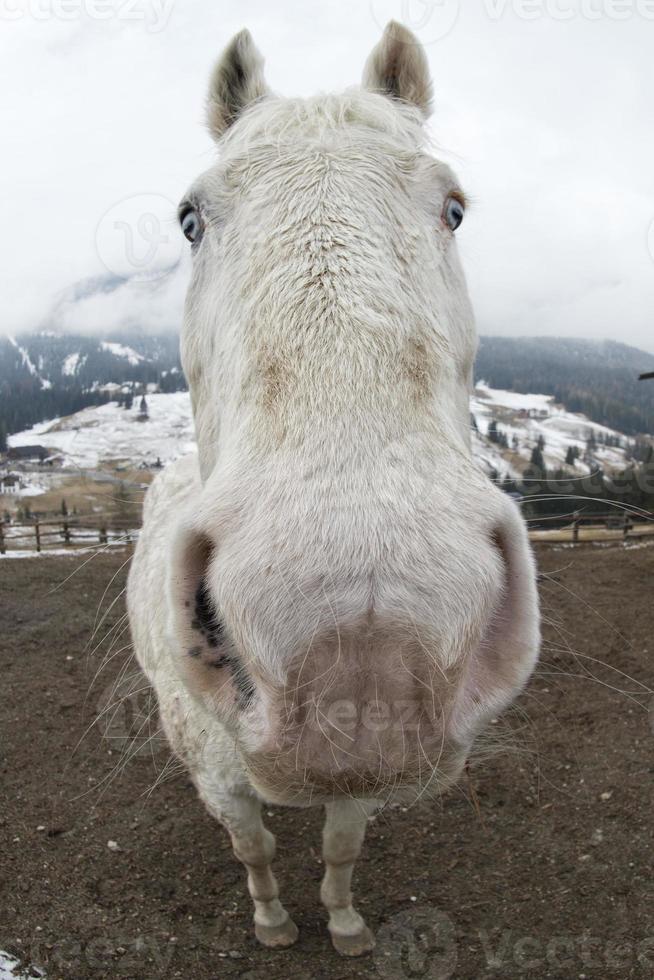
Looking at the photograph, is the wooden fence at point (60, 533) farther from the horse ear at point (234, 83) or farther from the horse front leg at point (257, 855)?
the horse ear at point (234, 83)

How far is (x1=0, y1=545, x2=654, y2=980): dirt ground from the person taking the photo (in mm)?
4191

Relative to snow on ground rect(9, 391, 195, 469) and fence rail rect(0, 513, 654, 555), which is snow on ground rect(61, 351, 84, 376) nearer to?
snow on ground rect(9, 391, 195, 469)

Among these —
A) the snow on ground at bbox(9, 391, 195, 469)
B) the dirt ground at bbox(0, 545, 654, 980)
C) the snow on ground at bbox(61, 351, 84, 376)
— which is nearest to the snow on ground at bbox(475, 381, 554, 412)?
Answer: the snow on ground at bbox(9, 391, 195, 469)

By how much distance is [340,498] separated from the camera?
4.54 ft

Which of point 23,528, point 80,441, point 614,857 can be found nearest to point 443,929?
point 614,857

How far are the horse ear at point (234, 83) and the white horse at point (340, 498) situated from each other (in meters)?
0.74

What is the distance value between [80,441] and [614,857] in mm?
37634

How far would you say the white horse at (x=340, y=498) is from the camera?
137 centimetres

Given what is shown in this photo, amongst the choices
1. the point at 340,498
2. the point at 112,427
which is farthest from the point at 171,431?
Answer: the point at 340,498

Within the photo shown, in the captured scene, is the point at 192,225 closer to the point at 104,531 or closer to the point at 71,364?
the point at 104,531

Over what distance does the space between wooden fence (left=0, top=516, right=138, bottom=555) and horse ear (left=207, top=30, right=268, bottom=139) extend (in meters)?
18.3

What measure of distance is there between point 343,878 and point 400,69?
4.95m

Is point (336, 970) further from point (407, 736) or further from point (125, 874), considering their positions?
point (407, 736)

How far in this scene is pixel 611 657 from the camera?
9.40 meters
